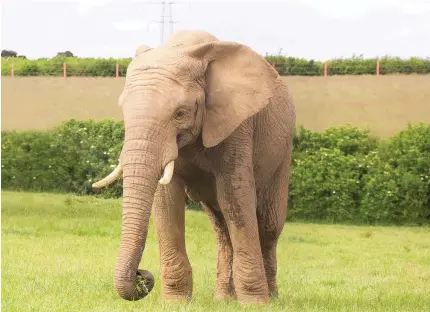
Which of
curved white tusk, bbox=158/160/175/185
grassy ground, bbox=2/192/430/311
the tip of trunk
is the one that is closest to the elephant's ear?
curved white tusk, bbox=158/160/175/185

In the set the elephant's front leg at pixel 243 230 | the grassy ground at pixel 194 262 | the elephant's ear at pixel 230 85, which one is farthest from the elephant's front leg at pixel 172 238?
the elephant's ear at pixel 230 85

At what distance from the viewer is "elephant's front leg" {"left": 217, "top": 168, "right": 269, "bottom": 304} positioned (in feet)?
28.2

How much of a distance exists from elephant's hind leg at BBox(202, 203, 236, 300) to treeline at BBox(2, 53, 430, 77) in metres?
21.3

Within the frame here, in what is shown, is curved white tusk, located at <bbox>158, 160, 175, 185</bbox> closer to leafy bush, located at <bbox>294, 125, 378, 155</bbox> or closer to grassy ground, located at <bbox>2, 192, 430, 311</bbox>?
grassy ground, located at <bbox>2, 192, 430, 311</bbox>

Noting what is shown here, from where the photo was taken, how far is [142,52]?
8.41 meters

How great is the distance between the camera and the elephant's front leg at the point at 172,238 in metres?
8.74

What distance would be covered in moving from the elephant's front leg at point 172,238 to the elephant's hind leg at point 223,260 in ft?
2.13

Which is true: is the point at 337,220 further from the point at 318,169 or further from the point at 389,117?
the point at 389,117

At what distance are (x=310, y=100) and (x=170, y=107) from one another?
2129 cm

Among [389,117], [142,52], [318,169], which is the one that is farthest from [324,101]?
[142,52]

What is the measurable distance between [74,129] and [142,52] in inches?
766

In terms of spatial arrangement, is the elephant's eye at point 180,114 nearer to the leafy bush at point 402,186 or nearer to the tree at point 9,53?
the leafy bush at point 402,186

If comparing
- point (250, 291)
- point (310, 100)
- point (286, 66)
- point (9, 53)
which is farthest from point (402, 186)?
point (9, 53)

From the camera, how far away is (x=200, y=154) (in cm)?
846
